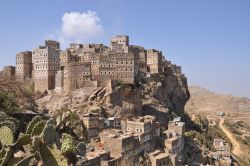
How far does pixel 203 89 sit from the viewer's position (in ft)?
431

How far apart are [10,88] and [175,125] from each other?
99.9 feet

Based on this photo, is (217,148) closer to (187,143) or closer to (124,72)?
(187,143)

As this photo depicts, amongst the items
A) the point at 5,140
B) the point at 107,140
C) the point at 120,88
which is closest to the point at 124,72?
the point at 120,88

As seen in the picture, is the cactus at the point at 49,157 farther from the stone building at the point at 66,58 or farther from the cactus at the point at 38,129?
the stone building at the point at 66,58

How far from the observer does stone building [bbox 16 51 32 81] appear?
4800 centimetres

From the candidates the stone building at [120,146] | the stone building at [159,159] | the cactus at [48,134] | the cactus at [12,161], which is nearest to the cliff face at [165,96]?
the stone building at [159,159]

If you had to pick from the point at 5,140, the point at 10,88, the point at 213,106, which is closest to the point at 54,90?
the point at 10,88

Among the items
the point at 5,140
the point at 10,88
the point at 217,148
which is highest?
the point at 10,88

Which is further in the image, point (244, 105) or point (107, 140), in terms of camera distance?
point (244, 105)

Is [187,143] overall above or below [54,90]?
below

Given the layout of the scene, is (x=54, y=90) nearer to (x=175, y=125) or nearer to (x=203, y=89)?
(x=175, y=125)

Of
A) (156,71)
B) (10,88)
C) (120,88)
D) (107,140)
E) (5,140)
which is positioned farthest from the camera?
(156,71)

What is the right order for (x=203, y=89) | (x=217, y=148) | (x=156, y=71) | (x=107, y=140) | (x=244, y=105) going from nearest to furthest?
1. (x=107, y=140)
2. (x=217, y=148)
3. (x=156, y=71)
4. (x=244, y=105)
5. (x=203, y=89)

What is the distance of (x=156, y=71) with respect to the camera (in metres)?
55.8
